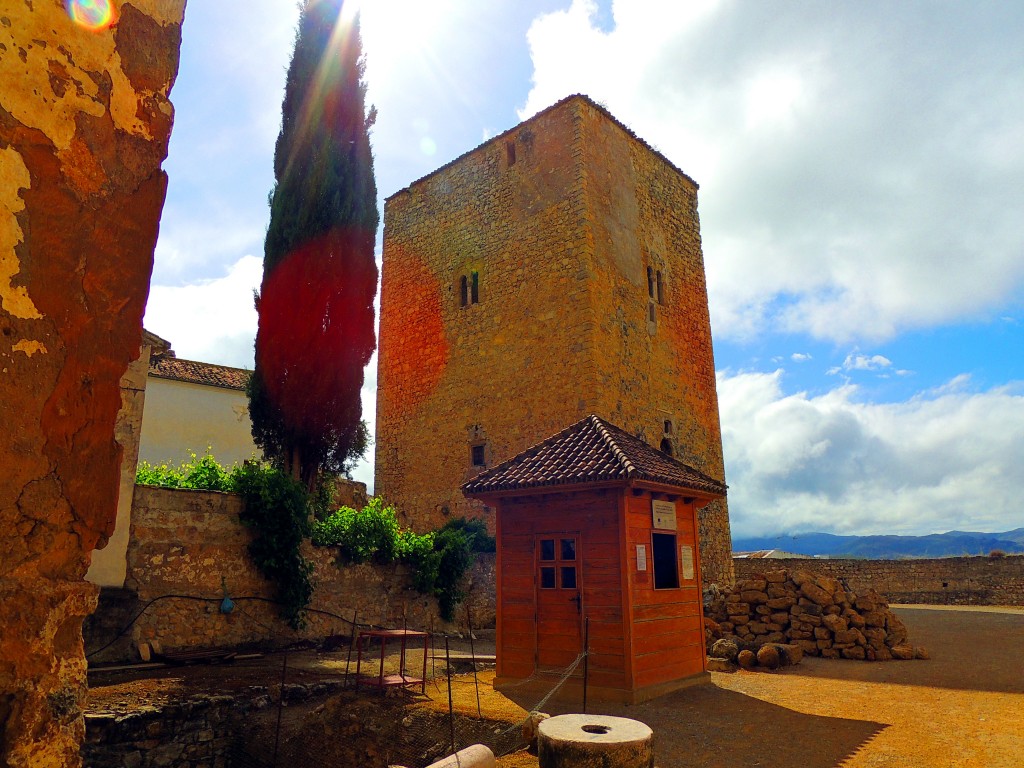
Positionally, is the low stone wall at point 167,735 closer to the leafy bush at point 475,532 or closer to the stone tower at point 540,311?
the leafy bush at point 475,532

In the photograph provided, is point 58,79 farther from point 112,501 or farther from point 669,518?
point 669,518

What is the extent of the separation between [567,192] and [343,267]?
19.8 feet

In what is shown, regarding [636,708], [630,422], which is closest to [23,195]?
[636,708]

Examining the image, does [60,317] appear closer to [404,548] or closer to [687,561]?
[687,561]

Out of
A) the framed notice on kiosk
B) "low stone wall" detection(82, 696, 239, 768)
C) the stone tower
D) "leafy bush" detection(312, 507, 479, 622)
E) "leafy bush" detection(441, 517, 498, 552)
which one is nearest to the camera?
"low stone wall" detection(82, 696, 239, 768)

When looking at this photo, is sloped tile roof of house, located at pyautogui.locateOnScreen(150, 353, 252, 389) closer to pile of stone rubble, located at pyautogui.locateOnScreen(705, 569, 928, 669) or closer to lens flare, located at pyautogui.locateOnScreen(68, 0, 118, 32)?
pile of stone rubble, located at pyautogui.locateOnScreen(705, 569, 928, 669)

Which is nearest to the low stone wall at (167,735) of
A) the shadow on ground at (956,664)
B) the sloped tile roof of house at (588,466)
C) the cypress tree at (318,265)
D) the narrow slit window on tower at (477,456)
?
the sloped tile roof of house at (588,466)

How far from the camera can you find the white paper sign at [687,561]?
10070mm

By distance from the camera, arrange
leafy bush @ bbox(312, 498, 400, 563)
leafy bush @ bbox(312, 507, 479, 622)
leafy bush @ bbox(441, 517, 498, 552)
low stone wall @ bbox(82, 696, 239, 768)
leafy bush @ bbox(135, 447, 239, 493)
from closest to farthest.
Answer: low stone wall @ bbox(82, 696, 239, 768) → leafy bush @ bbox(135, 447, 239, 493) → leafy bush @ bbox(312, 498, 400, 563) → leafy bush @ bbox(312, 507, 479, 622) → leafy bush @ bbox(441, 517, 498, 552)

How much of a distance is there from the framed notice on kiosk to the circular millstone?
396 centimetres

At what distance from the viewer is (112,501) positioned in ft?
6.98

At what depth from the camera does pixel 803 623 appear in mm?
12641

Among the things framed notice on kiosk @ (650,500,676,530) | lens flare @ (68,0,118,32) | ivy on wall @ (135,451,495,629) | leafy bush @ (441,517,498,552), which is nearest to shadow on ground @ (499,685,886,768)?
framed notice on kiosk @ (650,500,676,530)

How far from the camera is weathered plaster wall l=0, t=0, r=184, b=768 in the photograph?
190 centimetres
